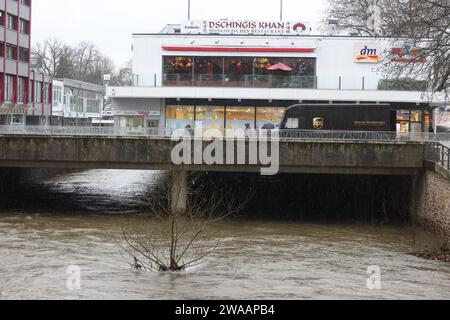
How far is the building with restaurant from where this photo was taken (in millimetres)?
51094

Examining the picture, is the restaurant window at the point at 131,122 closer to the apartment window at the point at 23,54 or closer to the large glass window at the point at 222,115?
the large glass window at the point at 222,115

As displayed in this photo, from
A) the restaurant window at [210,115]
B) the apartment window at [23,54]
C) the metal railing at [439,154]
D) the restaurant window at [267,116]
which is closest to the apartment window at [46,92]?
the apartment window at [23,54]

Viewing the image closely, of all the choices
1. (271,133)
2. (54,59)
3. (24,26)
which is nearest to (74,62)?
(54,59)

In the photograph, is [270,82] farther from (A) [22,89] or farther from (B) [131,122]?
(A) [22,89]

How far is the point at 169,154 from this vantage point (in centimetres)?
3369

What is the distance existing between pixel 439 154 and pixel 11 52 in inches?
1810

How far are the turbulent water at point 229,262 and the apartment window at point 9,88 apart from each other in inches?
1193

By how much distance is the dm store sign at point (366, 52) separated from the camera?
174ft

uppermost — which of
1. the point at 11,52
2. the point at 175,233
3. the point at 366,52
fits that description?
the point at 11,52

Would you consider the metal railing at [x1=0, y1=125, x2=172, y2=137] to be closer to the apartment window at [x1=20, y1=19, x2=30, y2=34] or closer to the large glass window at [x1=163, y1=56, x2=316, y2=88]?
the large glass window at [x1=163, y1=56, x2=316, y2=88]

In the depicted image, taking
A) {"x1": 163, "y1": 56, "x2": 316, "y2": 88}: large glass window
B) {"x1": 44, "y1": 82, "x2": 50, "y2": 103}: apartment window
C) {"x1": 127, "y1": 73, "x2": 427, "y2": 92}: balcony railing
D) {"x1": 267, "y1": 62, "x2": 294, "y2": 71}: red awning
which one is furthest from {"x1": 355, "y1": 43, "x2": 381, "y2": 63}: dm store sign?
{"x1": 44, "y1": 82, "x2": 50, "y2": 103}: apartment window

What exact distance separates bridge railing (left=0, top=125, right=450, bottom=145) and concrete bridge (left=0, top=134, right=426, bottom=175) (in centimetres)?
27

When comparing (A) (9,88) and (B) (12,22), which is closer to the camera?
(A) (9,88)
